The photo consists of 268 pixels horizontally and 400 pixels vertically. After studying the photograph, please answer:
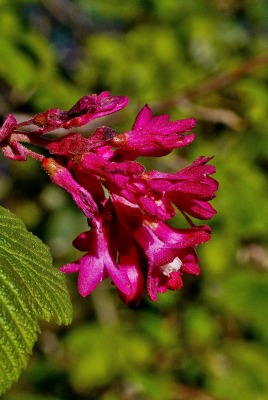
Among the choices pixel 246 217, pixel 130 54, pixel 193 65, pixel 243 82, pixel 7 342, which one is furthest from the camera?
pixel 193 65

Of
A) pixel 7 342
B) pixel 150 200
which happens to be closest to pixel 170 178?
pixel 150 200

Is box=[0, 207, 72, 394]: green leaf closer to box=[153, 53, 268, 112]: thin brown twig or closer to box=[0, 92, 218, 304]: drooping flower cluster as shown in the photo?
box=[0, 92, 218, 304]: drooping flower cluster

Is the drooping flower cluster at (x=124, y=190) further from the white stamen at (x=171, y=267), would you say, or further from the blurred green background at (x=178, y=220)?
the blurred green background at (x=178, y=220)

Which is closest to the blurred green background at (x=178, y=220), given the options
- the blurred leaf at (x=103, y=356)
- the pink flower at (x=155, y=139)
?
the blurred leaf at (x=103, y=356)

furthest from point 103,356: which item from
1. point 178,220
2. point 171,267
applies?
point 171,267

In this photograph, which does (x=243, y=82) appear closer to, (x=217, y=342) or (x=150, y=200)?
(x=217, y=342)
